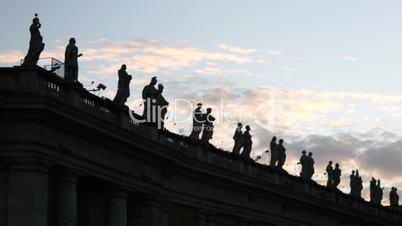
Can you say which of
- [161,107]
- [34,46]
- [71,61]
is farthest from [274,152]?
[34,46]

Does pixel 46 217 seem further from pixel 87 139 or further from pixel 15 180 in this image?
pixel 87 139

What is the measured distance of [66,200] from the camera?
49.4 m

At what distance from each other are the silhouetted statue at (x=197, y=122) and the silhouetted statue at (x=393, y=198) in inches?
1975

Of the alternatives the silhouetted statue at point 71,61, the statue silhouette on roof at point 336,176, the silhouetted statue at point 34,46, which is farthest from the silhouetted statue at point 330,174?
the silhouetted statue at point 34,46

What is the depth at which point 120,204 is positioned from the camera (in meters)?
55.5

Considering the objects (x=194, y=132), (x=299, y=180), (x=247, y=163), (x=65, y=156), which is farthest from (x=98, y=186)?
(x=299, y=180)

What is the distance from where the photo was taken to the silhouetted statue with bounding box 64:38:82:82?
2041 inches

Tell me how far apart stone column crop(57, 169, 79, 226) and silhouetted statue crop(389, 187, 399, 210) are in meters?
69.3

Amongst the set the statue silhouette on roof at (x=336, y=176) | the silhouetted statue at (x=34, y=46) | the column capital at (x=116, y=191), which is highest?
the statue silhouette on roof at (x=336, y=176)

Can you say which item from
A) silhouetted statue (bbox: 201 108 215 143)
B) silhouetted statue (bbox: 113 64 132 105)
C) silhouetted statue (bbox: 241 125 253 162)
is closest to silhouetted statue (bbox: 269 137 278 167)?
silhouetted statue (bbox: 241 125 253 162)

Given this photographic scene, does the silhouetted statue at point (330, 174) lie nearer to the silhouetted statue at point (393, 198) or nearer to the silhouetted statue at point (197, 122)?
the silhouetted statue at point (393, 198)

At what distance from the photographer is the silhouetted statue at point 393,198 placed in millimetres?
115444

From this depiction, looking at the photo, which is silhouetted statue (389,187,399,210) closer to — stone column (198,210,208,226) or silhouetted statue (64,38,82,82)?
stone column (198,210,208,226)

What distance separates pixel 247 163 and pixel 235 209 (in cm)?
443
